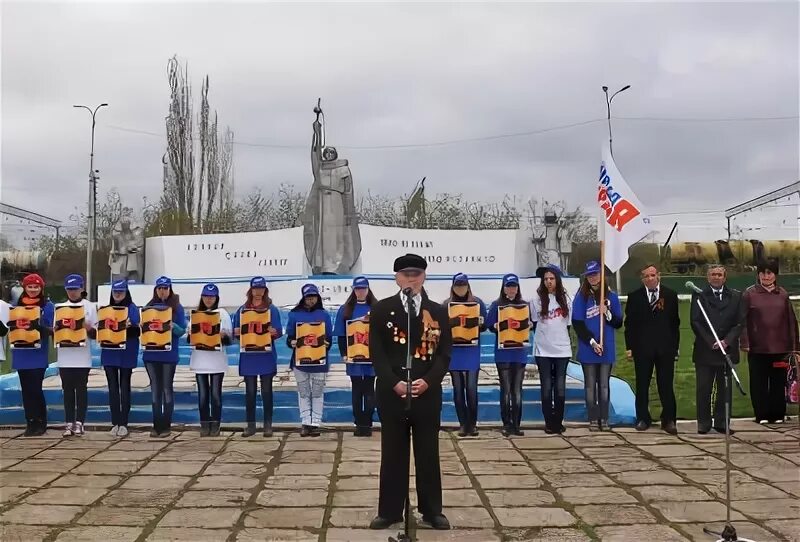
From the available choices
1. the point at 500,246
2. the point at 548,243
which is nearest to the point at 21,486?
the point at 500,246

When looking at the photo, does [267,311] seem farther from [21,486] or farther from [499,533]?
[499,533]

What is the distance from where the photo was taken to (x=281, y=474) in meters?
5.51

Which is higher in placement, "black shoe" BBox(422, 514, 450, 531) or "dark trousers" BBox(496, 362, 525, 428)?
"dark trousers" BBox(496, 362, 525, 428)

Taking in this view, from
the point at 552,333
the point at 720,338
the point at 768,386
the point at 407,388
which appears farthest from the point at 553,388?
the point at 407,388

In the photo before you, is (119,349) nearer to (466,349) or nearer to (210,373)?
(210,373)

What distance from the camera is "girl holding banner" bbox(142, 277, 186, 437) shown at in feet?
22.8

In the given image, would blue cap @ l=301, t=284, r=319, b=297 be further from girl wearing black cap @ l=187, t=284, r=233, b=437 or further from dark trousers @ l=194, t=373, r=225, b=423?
dark trousers @ l=194, t=373, r=225, b=423

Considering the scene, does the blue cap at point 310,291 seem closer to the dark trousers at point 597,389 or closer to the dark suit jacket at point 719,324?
the dark trousers at point 597,389

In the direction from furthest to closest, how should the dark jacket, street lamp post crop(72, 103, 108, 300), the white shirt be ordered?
street lamp post crop(72, 103, 108, 300)
the dark jacket
the white shirt

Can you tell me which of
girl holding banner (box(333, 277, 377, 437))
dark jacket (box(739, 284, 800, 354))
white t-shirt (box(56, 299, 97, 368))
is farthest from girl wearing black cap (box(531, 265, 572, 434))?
white t-shirt (box(56, 299, 97, 368))

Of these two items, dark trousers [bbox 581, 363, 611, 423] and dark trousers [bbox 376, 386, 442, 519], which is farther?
dark trousers [bbox 581, 363, 611, 423]

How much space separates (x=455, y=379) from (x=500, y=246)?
11.8m

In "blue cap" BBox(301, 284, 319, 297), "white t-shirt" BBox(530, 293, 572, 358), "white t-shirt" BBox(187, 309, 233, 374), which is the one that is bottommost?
"white t-shirt" BBox(187, 309, 233, 374)

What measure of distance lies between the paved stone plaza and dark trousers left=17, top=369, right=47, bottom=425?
0.23m
